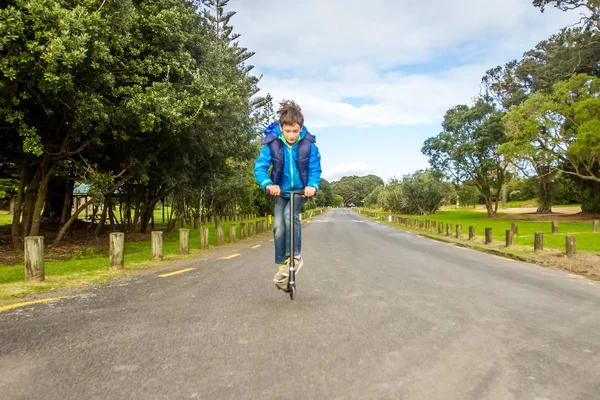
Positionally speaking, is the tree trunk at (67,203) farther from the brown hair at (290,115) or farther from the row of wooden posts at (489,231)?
the row of wooden posts at (489,231)

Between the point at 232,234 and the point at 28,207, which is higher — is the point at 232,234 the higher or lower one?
the lower one

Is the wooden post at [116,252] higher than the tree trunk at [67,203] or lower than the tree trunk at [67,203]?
lower

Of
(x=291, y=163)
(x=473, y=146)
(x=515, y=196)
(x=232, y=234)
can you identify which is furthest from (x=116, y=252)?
(x=515, y=196)

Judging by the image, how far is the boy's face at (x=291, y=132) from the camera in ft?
14.9

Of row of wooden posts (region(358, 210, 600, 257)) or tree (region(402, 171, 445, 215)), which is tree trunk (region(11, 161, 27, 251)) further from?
tree (region(402, 171, 445, 215))

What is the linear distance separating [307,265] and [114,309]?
13.8 feet

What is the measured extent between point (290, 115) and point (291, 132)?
7.7 inches

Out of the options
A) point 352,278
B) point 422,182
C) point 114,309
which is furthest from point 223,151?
point 422,182

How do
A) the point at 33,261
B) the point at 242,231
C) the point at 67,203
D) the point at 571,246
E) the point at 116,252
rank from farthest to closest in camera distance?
the point at 242,231, the point at 67,203, the point at 571,246, the point at 116,252, the point at 33,261

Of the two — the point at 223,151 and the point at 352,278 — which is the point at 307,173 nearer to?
the point at 352,278

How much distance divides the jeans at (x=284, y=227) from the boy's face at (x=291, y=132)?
681 millimetres

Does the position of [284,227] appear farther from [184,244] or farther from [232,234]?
[232,234]

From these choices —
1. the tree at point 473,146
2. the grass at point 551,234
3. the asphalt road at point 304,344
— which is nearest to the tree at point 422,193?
the tree at point 473,146

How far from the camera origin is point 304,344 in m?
3.13
